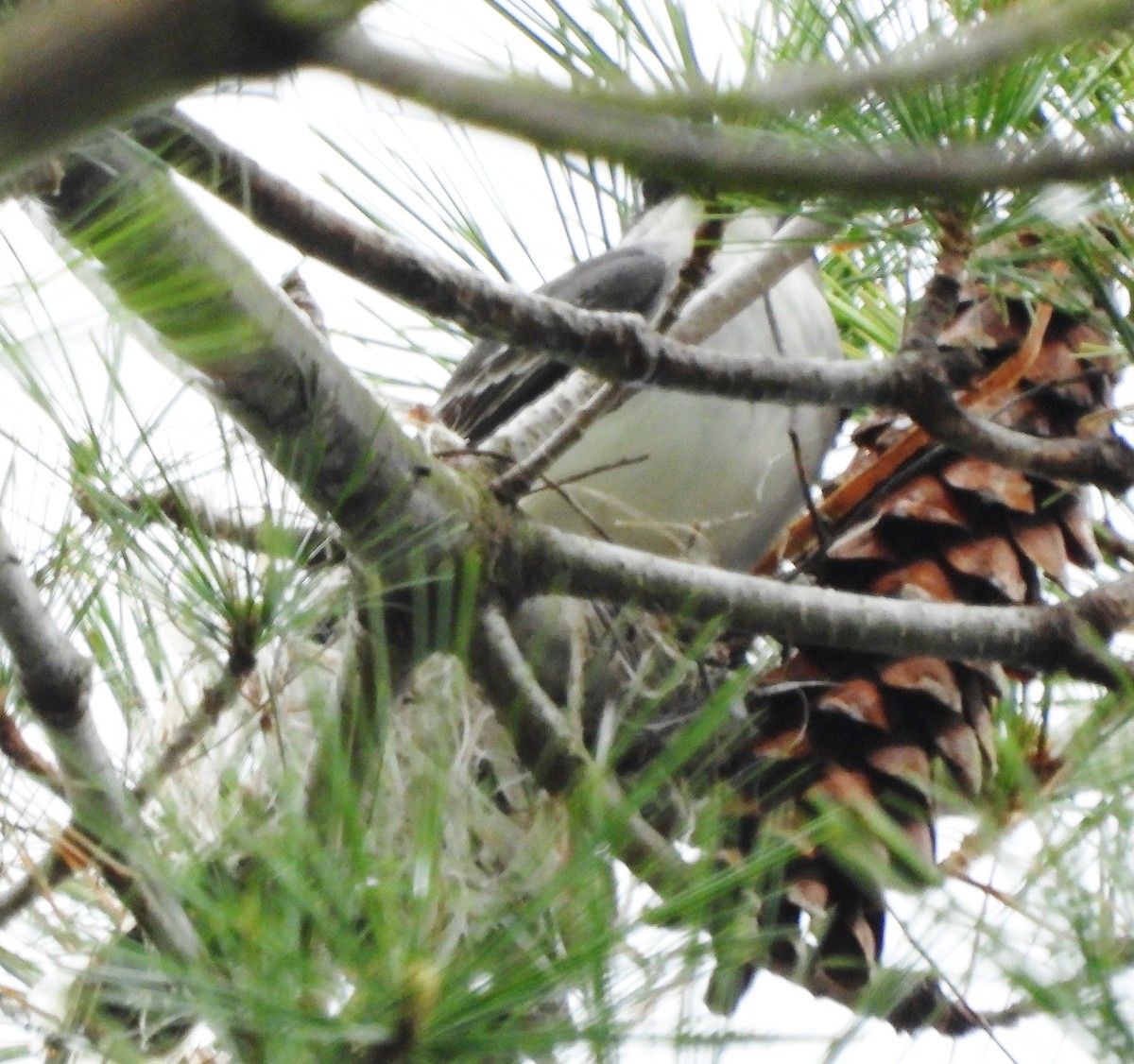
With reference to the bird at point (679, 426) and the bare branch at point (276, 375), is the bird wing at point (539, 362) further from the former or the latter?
the bare branch at point (276, 375)

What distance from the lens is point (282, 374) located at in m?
1.26

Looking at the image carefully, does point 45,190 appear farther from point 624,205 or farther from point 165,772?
point 624,205

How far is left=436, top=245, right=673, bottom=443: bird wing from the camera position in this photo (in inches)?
89.5

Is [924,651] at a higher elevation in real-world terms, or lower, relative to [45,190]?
lower

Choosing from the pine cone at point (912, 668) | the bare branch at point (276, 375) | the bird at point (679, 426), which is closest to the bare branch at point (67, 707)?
the bare branch at point (276, 375)

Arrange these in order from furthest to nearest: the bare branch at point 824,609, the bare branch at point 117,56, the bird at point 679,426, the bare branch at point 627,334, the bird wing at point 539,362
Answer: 1. the bird wing at point 539,362
2. the bird at point 679,426
3. the bare branch at point 824,609
4. the bare branch at point 627,334
5. the bare branch at point 117,56

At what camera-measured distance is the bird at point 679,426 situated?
2084mm

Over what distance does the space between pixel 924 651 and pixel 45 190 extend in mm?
882

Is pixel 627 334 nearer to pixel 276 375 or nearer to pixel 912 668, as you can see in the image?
pixel 276 375

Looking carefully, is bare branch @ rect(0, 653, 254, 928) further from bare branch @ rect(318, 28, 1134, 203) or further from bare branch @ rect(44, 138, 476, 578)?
bare branch @ rect(318, 28, 1134, 203)

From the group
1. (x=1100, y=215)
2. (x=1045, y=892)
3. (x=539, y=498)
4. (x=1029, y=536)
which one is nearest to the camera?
(x=1045, y=892)

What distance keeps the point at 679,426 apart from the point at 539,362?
0.31 meters

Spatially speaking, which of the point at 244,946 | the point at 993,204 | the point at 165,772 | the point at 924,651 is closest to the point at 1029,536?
the point at 924,651

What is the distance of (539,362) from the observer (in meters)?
2.32
